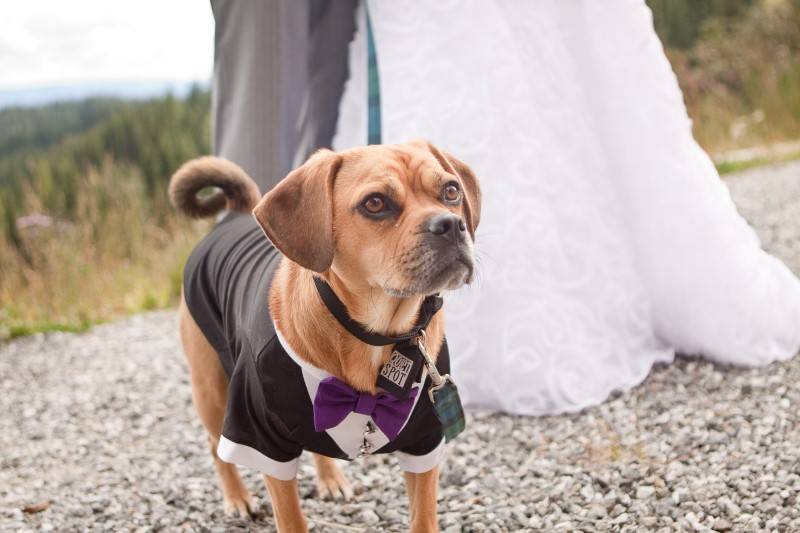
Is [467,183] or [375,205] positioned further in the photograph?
[467,183]

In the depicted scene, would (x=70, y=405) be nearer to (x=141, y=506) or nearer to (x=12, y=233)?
(x=141, y=506)

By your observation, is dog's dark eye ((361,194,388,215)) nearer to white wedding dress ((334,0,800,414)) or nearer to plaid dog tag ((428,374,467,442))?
plaid dog tag ((428,374,467,442))

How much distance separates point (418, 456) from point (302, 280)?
669 millimetres

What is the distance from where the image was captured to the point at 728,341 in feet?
13.6

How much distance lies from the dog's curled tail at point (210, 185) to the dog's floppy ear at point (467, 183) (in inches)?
38.7

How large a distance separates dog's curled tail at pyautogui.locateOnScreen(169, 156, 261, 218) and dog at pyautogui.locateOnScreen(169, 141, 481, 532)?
2.34 feet

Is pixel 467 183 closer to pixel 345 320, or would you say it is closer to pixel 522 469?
pixel 345 320

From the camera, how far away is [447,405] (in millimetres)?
2529

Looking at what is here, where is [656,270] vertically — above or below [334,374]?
below

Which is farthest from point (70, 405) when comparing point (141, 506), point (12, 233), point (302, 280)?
point (12, 233)

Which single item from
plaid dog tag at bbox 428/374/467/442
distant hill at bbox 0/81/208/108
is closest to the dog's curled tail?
plaid dog tag at bbox 428/374/467/442

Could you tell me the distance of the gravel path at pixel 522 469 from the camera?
2984mm

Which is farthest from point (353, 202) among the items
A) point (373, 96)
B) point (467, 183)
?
point (373, 96)

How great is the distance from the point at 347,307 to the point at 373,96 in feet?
6.89
